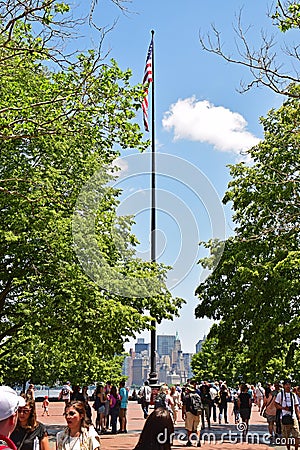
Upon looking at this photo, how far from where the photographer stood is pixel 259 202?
1062 inches

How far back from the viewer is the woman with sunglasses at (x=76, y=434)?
22.0ft

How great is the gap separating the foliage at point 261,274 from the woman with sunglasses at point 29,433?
16422mm

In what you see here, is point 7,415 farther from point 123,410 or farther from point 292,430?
point 123,410

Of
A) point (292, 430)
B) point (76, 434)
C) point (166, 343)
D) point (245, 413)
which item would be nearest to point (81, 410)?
point (76, 434)

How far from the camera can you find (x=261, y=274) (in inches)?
995

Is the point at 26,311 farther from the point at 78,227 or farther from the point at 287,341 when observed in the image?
the point at 287,341

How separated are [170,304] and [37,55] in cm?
1448

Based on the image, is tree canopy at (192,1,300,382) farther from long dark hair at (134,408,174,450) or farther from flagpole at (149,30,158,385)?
long dark hair at (134,408,174,450)

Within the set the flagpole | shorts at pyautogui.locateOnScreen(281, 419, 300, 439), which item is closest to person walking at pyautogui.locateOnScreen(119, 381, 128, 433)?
the flagpole

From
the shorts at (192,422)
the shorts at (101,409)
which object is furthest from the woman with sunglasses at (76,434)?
the shorts at (101,409)

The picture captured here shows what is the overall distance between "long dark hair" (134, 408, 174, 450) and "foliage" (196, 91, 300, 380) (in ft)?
57.4

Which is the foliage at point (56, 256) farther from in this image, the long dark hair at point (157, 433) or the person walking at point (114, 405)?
the long dark hair at point (157, 433)

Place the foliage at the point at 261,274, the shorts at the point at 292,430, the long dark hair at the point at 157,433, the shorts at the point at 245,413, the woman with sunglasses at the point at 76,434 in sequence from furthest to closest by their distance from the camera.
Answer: the foliage at the point at 261,274
the shorts at the point at 245,413
the shorts at the point at 292,430
the woman with sunglasses at the point at 76,434
the long dark hair at the point at 157,433

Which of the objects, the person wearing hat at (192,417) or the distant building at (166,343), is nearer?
the person wearing hat at (192,417)
